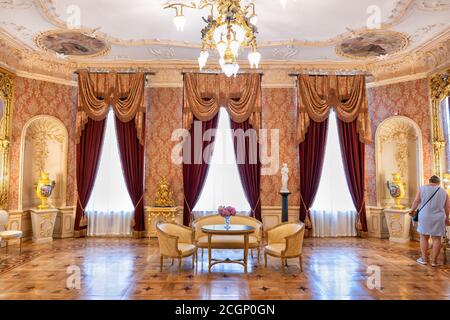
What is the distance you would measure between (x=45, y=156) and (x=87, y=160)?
3.41 ft

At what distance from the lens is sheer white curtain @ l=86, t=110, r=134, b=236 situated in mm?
8094

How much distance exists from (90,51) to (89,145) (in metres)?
2.13

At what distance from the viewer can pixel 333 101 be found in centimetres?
807

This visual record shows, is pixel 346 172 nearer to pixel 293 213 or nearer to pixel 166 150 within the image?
pixel 293 213

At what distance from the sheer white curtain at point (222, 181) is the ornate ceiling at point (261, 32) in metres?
2.10

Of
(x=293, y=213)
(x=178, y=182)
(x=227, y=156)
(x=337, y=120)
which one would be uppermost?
(x=337, y=120)

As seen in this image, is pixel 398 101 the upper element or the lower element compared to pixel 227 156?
upper

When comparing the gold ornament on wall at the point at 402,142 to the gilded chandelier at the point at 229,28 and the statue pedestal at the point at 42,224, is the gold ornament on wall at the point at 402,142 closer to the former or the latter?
the gilded chandelier at the point at 229,28

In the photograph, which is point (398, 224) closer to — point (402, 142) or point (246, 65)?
point (402, 142)

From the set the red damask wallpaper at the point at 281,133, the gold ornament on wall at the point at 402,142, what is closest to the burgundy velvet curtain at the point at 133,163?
the red damask wallpaper at the point at 281,133

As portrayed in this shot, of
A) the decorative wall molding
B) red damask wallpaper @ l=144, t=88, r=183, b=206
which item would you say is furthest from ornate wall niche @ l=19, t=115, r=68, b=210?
red damask wallpaper @ l=144, t=88, r=183, b=206

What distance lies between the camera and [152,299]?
404 cm
